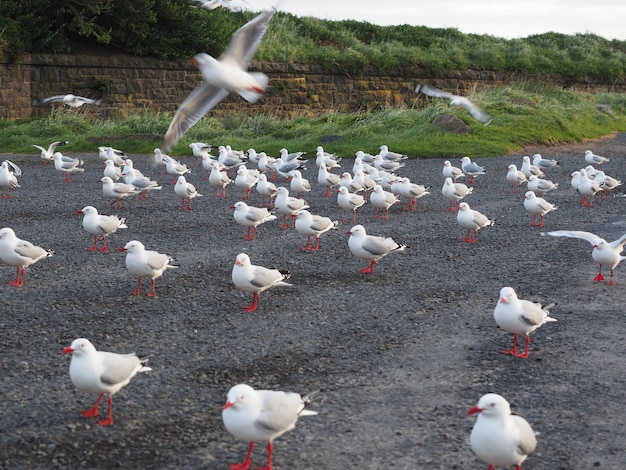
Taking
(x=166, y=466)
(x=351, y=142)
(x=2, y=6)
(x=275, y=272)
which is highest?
(x=2, y=6)

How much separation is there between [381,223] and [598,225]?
3.38m

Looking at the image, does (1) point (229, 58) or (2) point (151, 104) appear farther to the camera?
(2) point (151, 104)

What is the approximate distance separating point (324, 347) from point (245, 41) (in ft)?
10.3

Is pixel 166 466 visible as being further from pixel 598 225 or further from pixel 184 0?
pixel 184 0

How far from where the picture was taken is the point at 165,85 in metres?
31.5

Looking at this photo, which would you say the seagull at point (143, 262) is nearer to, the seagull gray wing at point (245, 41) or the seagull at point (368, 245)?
the seagull gray wing at point (245, 41)

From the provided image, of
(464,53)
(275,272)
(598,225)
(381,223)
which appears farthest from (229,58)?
(464,53)

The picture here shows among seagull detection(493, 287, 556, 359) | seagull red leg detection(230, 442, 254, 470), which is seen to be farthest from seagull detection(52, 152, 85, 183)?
seagull red leg detection(230, 442, 254, 470)

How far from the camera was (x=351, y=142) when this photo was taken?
23.8 m

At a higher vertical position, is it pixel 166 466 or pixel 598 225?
pixel 598 225

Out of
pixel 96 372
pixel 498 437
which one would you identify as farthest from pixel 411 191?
pixel 498 437

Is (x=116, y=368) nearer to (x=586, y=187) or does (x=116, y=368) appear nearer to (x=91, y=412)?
(x=91, y=412)

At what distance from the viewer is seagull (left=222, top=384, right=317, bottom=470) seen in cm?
473

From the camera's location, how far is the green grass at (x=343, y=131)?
75.9 ft
